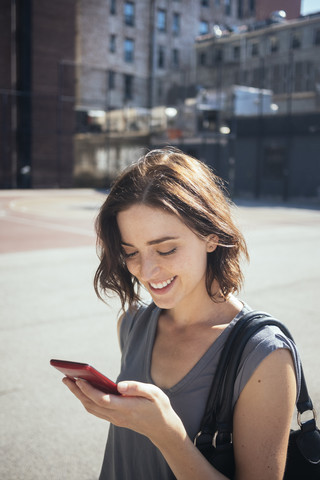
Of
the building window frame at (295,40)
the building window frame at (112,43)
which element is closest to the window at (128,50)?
the building window frame at (112,43)

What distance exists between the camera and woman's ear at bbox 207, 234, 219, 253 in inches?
66.1

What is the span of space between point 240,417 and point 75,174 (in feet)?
121

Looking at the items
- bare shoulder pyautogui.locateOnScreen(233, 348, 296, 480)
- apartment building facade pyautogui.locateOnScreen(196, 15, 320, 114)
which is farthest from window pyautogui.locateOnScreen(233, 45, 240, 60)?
bare shoulder pyautogui.locateOnScreen(233, 348, 296, 480)

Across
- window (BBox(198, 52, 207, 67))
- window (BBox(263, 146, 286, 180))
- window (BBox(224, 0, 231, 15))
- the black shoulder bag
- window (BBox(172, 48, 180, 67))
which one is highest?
window (BBox(224, 0, 231, 15))

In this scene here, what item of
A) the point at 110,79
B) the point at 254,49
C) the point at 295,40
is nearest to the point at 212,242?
the point at 110,79

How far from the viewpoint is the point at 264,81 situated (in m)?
32.0

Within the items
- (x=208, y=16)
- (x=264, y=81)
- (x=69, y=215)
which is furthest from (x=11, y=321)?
(x=208, y=16)

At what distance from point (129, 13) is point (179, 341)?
51378 millimetres

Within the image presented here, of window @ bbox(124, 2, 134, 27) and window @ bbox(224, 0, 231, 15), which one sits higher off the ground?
window @ bbox(224, 0, 231, 15)

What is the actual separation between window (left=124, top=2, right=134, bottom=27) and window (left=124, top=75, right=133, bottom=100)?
472 inches

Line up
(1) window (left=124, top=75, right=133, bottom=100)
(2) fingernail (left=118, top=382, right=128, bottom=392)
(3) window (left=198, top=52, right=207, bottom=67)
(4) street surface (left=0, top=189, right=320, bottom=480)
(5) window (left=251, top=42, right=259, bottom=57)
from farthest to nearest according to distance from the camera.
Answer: (3) window (left=198, top=52, right=207, bottom=67)
(1) window (left=124, top=75, right=133, bottom=100)
(5) window (left=251, top=42, right=259, bottom=57)
(4) street surface (left=0, top=189, right=320, bottom=480)
(2) fingernail (left=118, top=382, right=128, bottom=392)

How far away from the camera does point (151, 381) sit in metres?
1.65

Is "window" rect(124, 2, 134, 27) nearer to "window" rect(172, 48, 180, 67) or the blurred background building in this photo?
the blurred background building

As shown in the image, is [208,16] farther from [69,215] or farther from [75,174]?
[69,215]
